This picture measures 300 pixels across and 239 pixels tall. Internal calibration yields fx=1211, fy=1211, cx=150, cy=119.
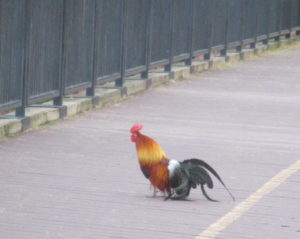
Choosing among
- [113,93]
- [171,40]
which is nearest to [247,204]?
[113,93]

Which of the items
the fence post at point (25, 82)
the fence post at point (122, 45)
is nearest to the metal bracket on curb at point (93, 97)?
the fence post at point (122, 45)

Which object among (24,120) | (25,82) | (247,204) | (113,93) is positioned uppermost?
(25,82)

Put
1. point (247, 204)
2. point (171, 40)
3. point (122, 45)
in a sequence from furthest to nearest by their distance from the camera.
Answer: point (171, 40)
point (122, 45)
point (247, 204)

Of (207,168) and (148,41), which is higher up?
(148,41)

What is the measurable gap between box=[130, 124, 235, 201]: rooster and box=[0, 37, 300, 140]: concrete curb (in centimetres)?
353

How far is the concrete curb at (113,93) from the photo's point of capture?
513 inches

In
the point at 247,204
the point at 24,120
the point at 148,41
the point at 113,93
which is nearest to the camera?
the point at 247,204

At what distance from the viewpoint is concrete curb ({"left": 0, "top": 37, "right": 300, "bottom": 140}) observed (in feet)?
42.7

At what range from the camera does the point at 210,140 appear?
517 inches

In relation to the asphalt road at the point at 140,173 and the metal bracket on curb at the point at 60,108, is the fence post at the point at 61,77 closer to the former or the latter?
the metal bracket on curb at the point at 60,108

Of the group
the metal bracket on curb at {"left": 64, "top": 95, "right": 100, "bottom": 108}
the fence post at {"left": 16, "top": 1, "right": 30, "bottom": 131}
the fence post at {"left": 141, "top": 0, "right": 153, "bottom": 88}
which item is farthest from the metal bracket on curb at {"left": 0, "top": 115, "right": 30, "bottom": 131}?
the fence post at {"left": 141, "top": 0, "right": 153, "bottom": 88}

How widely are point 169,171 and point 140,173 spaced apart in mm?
1582

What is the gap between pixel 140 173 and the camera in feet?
35.3

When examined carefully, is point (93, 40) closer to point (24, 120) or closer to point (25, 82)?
point (25, 82)
